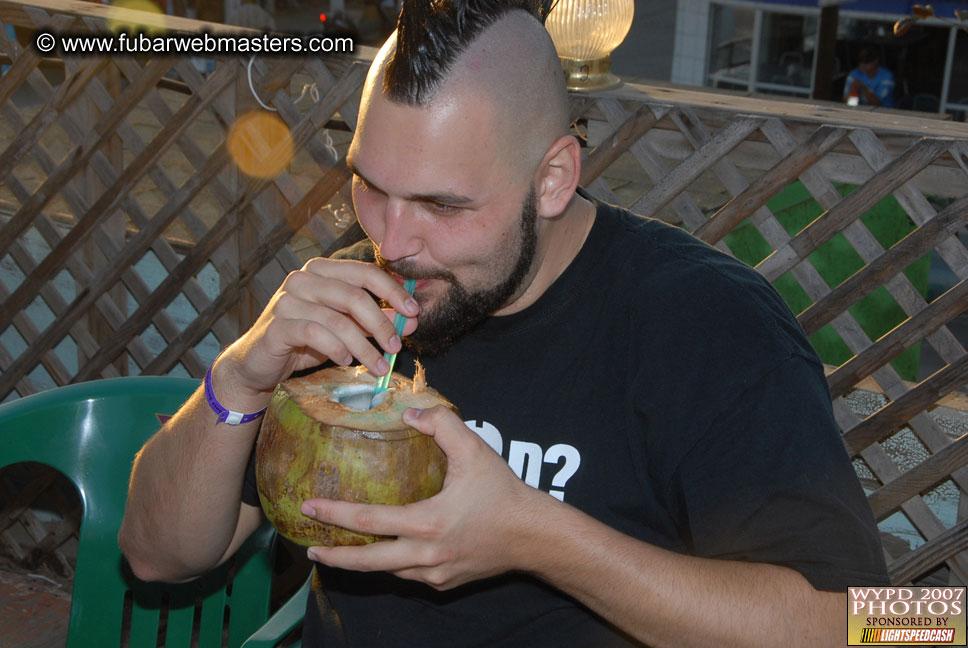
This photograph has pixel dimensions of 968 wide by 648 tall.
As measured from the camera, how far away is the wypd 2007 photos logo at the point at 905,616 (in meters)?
1.36

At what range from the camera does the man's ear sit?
1.57 m

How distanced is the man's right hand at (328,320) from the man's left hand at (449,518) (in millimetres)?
161

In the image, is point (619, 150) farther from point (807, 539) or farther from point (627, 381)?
point (807, 539)

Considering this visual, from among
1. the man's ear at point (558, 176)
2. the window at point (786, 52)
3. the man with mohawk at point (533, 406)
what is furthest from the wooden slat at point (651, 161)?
the window at point (786, 52)

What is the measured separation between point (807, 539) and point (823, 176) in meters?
1.45

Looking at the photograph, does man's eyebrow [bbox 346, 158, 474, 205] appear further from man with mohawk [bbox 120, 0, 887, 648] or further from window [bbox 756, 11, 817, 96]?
window [bbox 756, 11, 817, 96]

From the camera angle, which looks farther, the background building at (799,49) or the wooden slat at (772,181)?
the background building at (799,49)

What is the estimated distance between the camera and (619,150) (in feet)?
8.95

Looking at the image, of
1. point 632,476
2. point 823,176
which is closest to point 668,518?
point 632,476

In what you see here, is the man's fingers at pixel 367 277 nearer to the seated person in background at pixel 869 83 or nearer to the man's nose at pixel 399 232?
the man's nose at pixel 399 232

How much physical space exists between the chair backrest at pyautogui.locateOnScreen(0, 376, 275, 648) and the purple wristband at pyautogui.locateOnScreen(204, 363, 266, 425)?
63cm

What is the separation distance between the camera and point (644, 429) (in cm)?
151

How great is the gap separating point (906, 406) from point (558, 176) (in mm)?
1484

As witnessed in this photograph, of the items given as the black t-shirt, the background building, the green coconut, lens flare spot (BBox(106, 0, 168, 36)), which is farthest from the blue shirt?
the green coconut
